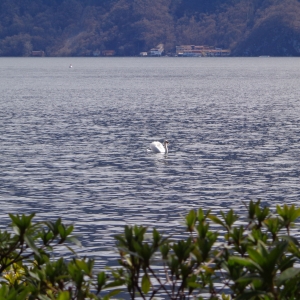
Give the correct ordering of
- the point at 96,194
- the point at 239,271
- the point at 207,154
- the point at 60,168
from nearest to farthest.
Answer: the point at 239,271, the point at 96,194, the point at 60,168, the point at 207,154

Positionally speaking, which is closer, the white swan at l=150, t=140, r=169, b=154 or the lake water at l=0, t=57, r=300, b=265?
the lake water at l=0, t=57, r=300, b=265

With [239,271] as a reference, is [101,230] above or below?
below

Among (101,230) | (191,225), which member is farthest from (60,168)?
(191,225)

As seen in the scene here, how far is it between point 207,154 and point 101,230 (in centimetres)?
1780

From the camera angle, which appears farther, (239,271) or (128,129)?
(128,129)

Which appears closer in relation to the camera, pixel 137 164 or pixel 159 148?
pixel 137 164

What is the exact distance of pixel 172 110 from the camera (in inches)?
2773

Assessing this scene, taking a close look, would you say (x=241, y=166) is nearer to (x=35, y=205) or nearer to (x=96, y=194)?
(x=96, y=194)

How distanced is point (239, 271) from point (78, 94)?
9398 centimetres

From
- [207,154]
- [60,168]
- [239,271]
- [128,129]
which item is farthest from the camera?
[128,129]

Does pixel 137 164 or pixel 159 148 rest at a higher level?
Result: pixel 159 148

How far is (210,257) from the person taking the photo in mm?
6086

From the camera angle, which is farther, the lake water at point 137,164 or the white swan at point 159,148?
the white swan at point 159,148

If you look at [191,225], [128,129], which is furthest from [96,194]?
[128,129]
